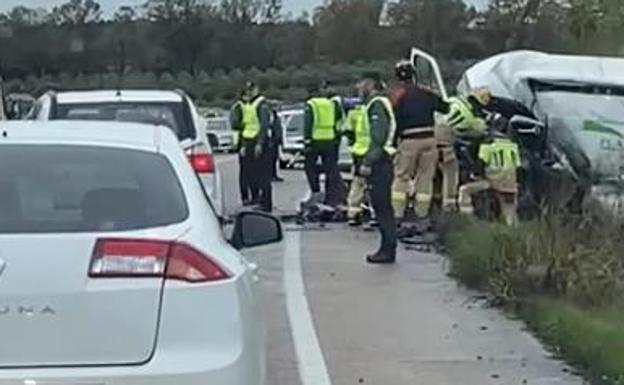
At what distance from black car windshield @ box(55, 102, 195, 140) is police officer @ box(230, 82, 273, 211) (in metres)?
5.28

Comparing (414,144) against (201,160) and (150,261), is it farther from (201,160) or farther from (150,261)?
(150,261)

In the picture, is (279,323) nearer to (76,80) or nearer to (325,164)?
(325,164)

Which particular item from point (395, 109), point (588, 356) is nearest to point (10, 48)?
point (395, 109)

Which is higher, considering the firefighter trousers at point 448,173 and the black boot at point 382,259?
the firefighter trousers at point 448,173

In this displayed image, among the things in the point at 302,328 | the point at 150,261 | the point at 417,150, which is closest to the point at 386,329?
the point at 302,328

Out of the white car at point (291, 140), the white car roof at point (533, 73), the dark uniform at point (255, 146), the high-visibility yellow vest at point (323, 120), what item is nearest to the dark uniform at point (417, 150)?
the white car roof at point (533, 73)

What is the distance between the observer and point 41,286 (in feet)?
19.3

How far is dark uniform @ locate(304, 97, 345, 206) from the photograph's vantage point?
69.9 ft

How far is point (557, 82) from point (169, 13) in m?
56.7

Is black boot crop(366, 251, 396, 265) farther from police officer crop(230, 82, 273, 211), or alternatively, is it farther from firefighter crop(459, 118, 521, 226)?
police officer crop(230, 82, 273, 211)

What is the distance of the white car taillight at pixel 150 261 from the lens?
19.7 ft

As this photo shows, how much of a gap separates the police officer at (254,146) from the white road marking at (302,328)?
5.64 metres

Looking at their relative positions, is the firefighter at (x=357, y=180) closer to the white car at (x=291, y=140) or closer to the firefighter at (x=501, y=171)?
the firefighter at (x=501, y=171)

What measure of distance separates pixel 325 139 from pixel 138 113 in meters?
5.62
